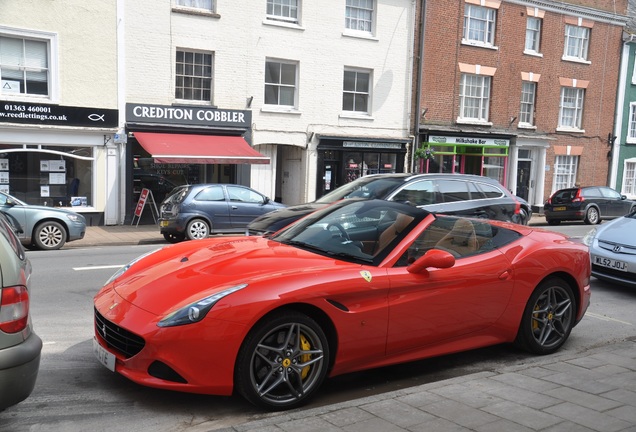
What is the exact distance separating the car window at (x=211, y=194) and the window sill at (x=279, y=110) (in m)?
6.30

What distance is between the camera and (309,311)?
4402 mm

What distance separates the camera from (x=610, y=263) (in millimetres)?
8906

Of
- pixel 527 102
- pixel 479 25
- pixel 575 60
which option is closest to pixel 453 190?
pixel 479 25

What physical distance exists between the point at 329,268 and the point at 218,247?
1.22 m

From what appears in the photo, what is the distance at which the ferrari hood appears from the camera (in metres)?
4.28

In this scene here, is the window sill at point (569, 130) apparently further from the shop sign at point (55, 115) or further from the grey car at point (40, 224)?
the grey car at point (40, 224)

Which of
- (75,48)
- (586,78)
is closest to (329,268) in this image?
(75,48)

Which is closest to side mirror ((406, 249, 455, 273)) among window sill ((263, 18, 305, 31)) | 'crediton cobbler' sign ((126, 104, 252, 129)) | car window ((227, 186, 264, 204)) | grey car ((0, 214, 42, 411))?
grey car ((0, 214, 42, 411))

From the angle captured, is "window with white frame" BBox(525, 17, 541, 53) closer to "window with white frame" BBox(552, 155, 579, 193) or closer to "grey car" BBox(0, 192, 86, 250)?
"window with white frame" BBox(552, 155, 579, 193)

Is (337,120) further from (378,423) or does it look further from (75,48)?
(378,423)

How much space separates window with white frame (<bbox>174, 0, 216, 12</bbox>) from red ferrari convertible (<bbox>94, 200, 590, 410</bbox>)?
15.7 m

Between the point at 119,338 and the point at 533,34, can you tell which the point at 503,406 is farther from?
the point at 533,34

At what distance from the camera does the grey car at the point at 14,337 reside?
3373 mm

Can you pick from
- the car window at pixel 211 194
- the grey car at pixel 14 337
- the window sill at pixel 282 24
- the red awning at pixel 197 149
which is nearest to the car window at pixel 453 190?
the car window at pixel 211 194
